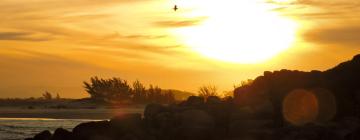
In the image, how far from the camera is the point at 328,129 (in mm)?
19234

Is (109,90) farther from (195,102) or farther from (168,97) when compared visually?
(195,102)

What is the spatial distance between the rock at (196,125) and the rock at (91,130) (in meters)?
2.13

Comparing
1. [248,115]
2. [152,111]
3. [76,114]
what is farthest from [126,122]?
[76,114]

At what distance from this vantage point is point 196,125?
21.2m

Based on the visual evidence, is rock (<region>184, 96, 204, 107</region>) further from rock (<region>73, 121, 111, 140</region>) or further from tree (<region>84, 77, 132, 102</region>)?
tree (<region>84, 77, 132, 102</region>)

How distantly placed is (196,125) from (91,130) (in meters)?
3.00

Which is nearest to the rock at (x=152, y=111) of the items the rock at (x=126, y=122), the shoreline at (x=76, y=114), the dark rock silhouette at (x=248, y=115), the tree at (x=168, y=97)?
the dark rock silhouette at (x=248, y=115)

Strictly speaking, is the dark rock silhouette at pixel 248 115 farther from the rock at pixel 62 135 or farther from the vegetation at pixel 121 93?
the vegetation at pixel 121 93

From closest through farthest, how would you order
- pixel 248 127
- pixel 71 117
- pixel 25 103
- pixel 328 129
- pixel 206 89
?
1. pixel 328 129
2. pixel 248 127
3. pixel 71 117
4. pixel 206 89
5. pixel 25 103

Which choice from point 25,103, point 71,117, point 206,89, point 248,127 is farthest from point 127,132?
point 25,103

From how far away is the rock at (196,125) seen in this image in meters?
20.8

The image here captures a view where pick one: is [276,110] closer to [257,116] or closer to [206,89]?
[257,116]

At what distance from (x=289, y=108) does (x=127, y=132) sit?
469 cm

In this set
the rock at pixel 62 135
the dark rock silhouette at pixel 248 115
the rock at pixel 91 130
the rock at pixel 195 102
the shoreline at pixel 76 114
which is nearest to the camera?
the dark rock silhouette at pixel 248 115
